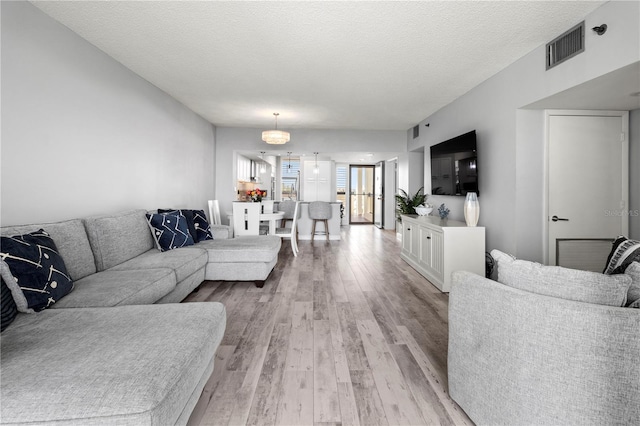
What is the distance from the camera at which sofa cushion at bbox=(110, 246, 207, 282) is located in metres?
2.62

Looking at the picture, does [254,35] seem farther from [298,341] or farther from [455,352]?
[455,352]

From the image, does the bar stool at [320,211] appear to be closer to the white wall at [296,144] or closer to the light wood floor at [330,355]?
the white wall at [296,144]

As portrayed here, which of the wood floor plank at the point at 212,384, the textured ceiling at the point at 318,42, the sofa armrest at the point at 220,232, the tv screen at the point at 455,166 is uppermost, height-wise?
the textured ceiling at the point at 318,42

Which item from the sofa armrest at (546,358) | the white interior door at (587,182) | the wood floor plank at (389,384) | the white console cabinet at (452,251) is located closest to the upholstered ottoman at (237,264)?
the wood floor plank at (389,384)

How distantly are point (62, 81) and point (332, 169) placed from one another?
728 centimetres

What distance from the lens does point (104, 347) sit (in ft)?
3.97

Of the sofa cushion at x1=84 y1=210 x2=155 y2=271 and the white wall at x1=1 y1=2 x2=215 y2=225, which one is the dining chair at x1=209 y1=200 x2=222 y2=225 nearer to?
the white wall at x1=1 y1=2 x2=215 y2=225

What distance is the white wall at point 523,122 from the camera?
2.20 m

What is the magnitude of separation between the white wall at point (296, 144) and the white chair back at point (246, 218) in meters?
2.35

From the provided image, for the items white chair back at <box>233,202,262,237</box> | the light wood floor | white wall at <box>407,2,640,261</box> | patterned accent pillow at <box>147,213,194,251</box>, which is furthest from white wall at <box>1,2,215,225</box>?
white wall at <box>407,2,640,261</box>

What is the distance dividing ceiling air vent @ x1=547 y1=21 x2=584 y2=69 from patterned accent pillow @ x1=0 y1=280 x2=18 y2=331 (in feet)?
14.0

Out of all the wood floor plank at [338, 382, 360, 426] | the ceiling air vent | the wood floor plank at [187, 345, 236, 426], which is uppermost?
the ceiling air vent

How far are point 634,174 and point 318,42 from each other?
142 inches

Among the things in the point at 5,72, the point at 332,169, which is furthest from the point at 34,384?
the point at 332,169
